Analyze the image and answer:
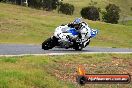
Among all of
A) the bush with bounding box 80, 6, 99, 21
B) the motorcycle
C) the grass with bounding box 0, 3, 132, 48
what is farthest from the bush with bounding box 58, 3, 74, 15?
the motorcycle

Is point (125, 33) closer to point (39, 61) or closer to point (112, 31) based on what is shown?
point (112, 31)

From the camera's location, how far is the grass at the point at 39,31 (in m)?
51.2

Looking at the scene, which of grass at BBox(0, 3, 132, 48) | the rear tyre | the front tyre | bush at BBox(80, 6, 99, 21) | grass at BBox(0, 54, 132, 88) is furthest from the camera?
bush at BBox(80, 6, 99, 21)

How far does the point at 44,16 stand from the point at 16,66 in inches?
2369

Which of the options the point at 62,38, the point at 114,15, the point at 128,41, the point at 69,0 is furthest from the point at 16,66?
the point at 69,0

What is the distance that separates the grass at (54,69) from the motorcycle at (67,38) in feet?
11.9

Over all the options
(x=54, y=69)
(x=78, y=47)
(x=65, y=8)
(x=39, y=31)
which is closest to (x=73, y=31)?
(x=78, y=47)

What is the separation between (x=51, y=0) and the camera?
11312 cm

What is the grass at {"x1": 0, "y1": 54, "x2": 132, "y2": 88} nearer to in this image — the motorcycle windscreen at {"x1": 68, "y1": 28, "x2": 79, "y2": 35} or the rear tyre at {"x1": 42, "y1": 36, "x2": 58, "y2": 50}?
the motorcycle windscreen at {"x1": 68, "y1": 28, "x2": 79, "y2": 35}

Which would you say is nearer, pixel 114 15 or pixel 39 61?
pixel 39 61

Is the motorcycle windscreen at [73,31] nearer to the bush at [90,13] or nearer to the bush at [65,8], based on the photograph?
the bush at [90,13]

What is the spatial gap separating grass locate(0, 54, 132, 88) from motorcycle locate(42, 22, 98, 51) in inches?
142

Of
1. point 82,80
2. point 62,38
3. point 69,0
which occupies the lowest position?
point 69,0

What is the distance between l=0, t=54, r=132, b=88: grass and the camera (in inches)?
509
